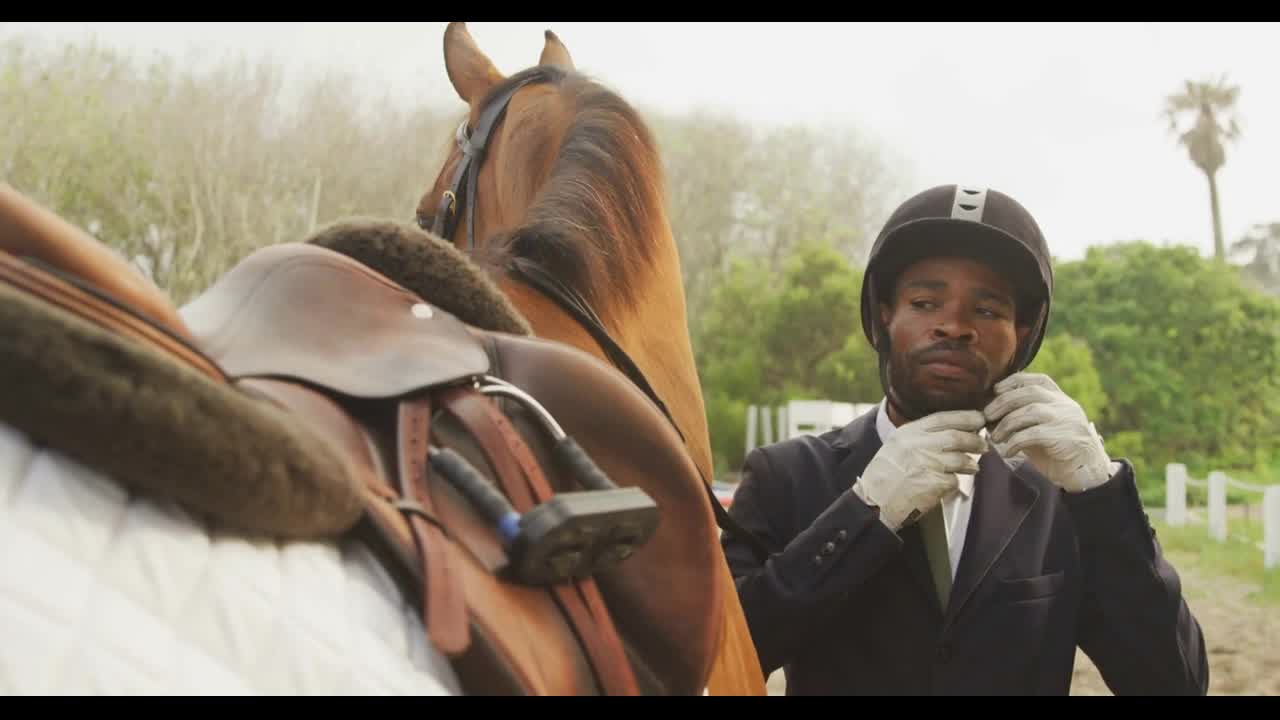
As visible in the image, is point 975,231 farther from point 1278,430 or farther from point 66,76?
point 66,76

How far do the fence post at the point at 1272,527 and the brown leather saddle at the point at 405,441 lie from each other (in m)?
7.46

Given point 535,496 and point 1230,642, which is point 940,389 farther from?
point 1230,642

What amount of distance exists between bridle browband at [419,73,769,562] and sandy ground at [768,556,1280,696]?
3.91m

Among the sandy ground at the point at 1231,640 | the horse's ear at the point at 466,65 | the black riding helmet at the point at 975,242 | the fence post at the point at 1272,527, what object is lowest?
the sandy ground at the point at 1231,640

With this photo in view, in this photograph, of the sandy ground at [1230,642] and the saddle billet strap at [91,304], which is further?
the sandy ground at [1230,642]

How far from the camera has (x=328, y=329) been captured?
1061mm

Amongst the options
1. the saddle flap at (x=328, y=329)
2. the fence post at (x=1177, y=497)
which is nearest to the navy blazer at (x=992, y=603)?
the saddle flap at (x=328, y=329)

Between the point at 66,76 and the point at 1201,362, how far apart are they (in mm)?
17478

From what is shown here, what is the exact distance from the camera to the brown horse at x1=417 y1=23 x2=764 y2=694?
2.06 m

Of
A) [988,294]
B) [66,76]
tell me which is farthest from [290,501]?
[66,76]

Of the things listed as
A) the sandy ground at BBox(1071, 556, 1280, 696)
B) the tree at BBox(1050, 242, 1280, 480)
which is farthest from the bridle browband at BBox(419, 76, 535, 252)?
the tree at BBox(1050, 242, 1280, 480)

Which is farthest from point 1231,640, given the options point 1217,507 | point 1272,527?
point 1217,507

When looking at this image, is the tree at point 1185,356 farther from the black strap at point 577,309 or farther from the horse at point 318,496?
the horse at point 318,496

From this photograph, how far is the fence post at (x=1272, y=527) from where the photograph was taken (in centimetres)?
715
